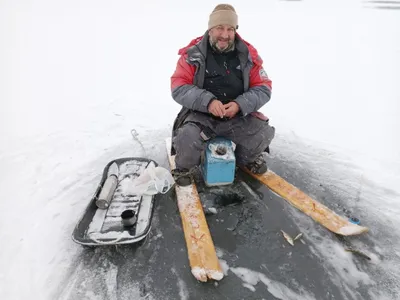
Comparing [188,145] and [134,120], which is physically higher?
[188,145]

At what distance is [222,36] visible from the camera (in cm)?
283

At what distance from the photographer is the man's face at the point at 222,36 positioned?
2.82 m

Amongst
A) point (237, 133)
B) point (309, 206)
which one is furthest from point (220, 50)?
point (309, 206)

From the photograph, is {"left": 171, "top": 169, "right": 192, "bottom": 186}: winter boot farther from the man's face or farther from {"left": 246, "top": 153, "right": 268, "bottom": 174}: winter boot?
the man's face

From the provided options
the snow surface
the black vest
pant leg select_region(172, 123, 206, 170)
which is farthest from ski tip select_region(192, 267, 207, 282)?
the black vest

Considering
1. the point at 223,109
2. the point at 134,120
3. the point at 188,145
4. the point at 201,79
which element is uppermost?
the point at 201,79

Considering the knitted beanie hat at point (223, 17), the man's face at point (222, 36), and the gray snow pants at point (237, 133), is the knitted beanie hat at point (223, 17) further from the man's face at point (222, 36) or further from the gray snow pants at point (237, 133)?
the gray snow pants at point (237, 133)

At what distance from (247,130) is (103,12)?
9584mm

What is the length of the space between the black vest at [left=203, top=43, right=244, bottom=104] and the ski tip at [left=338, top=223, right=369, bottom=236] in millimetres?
1576

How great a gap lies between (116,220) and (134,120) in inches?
83.3

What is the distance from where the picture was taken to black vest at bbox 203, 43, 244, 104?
299cm

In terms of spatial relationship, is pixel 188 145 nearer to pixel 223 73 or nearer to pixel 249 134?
pixel 249 134

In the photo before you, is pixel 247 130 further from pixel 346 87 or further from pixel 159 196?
pixel 346 87

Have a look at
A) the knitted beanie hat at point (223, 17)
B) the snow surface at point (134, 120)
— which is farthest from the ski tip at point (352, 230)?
the knitted beanie hat at point (223, 17)
